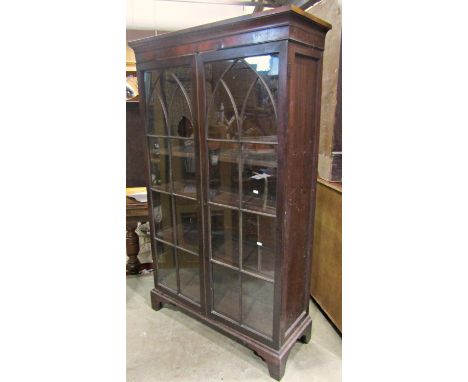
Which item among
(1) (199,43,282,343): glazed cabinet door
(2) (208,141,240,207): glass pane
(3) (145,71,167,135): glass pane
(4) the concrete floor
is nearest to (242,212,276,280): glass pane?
(1) (199,43,282,343): glazed cabinet door

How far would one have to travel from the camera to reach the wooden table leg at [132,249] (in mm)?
2145

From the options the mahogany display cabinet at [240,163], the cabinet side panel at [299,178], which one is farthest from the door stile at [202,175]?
the cabinet side panel at [299,178]

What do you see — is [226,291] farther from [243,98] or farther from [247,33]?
[247,33]

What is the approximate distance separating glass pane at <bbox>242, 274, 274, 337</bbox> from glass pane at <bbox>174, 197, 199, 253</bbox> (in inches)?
13.7

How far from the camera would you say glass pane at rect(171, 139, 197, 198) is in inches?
62.4

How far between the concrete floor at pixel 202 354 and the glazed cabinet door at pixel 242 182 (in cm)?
17

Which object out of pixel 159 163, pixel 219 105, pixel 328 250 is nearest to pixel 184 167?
pixel 159 163

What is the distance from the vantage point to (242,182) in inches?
56.5

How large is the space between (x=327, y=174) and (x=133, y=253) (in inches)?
58.9

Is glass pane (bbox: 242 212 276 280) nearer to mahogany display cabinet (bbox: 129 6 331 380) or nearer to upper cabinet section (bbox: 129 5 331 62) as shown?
mahogany display cabinet (bbox: 129 6 331 380)

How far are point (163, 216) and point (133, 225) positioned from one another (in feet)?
1.28

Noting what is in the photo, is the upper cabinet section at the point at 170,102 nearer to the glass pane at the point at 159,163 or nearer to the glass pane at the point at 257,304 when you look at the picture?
the glass pane at the point at 159,163
